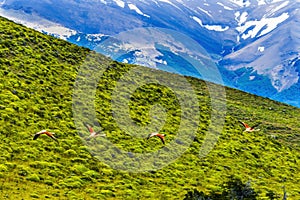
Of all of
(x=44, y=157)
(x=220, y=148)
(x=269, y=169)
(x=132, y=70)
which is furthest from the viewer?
(x=132, y=70)

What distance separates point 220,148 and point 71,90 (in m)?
20.8

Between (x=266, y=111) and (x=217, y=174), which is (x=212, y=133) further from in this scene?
(x=266, y=111)

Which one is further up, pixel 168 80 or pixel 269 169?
pixel 269 169

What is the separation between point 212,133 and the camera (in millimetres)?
58406

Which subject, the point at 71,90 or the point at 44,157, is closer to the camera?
the point at 44,157

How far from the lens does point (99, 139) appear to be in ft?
149

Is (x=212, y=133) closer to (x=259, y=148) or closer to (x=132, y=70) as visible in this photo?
(x=259, y=148)

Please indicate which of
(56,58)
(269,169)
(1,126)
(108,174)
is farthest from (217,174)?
(56,58)

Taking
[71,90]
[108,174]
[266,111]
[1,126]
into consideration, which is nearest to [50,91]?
[71,90]

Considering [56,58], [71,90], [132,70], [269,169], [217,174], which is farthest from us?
[132,70]

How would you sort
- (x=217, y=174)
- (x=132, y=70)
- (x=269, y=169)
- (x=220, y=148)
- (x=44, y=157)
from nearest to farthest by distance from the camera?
(x=44, y=157) < (x=217, y=174) < (x=269, y=169) < (x=220, y=148) < (x=132, y=70)

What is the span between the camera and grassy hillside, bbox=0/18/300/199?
3475cm

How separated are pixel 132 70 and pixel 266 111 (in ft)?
86.7

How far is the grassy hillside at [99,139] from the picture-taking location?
3475 cm
